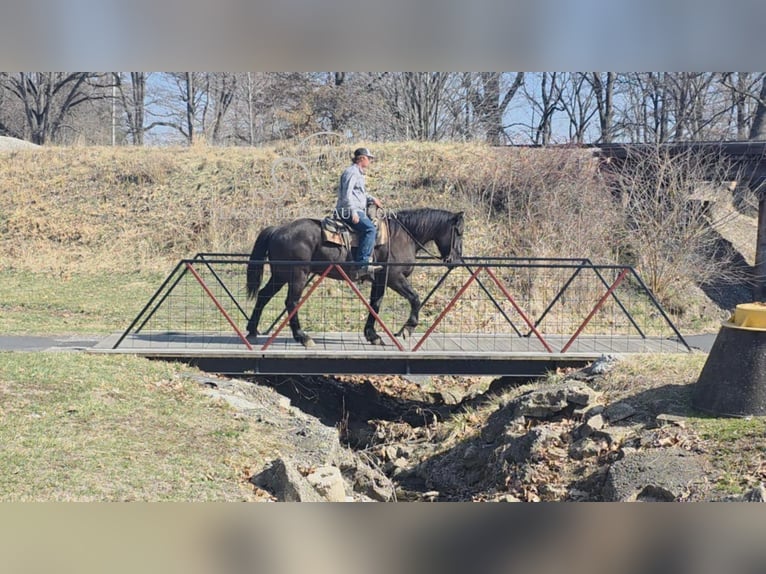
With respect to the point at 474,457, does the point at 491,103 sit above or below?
above

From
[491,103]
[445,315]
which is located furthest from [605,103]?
[445,315]

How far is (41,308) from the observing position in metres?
17.0

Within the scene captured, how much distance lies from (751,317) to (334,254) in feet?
19.3

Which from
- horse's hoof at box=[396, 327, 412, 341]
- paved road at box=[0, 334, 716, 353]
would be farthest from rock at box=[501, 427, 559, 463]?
paved road at box=[0, 334, 716, 353]

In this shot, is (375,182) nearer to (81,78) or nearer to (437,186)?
(437,186)

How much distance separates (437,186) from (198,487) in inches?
699

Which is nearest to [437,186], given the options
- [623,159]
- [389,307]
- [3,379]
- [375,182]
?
[375,182]

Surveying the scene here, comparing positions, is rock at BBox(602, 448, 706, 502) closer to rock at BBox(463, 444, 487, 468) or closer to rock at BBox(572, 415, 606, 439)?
rock at BBox(572, 415, 606, 439)

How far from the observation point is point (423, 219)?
39.0ft

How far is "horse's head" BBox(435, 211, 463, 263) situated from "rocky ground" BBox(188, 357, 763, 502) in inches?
83.2

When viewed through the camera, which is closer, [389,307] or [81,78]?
[389,307]

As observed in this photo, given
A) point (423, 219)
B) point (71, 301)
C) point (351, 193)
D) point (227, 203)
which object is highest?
point (227, 203)

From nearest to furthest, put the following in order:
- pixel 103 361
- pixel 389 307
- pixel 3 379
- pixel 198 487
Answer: pixel 198 487 < pixel 3 379 < pixel 103 361 < pixel 389 307

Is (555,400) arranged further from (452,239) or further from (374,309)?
(374,309)
